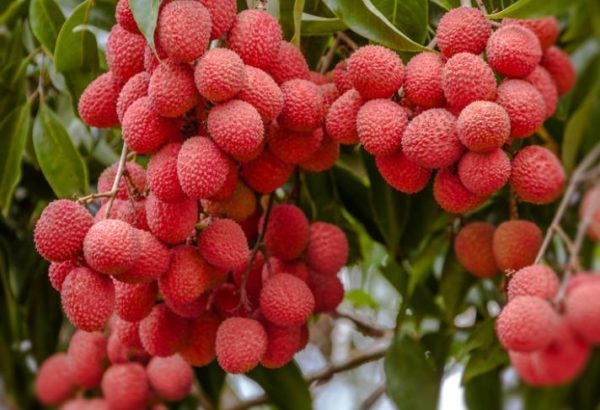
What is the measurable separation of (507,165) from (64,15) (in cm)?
59

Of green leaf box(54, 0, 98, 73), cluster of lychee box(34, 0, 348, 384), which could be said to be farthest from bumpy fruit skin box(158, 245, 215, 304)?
green leaf box(54, 0, 98, 73)

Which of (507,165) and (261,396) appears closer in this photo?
(507,165)

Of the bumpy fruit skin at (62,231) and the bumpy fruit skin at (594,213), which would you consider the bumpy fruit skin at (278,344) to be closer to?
the bumpy fruit skin at (62,231)

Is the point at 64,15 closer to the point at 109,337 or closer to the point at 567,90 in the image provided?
the point at 109,337

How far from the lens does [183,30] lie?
77cm

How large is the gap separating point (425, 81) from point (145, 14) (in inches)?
9.3

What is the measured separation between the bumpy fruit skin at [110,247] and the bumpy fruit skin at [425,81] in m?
0.26

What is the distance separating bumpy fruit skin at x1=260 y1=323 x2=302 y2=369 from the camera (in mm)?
928

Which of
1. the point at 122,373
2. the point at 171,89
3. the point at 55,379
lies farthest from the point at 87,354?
the point at 171,89

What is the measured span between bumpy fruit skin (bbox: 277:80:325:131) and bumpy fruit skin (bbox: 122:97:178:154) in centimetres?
10

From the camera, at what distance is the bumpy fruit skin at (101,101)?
35.3 inches

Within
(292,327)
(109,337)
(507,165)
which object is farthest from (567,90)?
(109,337)

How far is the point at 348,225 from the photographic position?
131 centimetres

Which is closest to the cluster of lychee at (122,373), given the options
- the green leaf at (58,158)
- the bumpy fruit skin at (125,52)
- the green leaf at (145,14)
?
the green leaf at (58,158)
